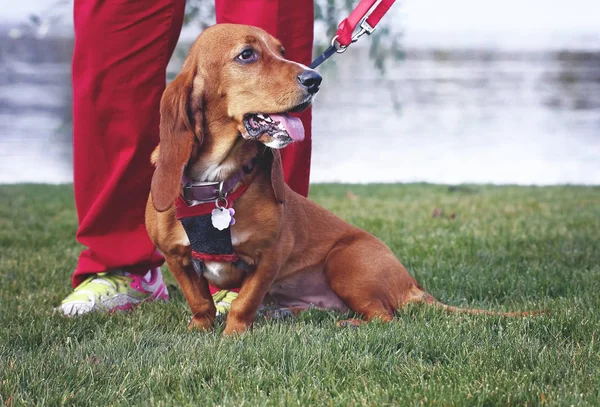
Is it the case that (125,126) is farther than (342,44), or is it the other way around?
(125,126)

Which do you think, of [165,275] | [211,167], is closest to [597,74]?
[165,275]

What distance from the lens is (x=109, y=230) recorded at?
3266 mm

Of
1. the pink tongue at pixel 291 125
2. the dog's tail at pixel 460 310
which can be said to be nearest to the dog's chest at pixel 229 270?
the pink tongue at pixel 291 125

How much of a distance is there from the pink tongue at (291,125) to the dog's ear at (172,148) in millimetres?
318

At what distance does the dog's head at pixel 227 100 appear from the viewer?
2.54 m

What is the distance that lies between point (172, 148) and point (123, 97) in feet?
2.46

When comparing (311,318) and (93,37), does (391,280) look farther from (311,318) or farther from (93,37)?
(93,37)

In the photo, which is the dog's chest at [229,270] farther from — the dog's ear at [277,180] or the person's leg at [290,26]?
the person's leg at [290,26]

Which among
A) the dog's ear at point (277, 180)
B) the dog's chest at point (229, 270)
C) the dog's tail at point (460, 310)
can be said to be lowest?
the dog's tail at point (460, 310)

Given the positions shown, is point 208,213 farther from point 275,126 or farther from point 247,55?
point 247,55

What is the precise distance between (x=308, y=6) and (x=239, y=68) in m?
0.77

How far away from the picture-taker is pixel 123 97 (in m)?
3.18

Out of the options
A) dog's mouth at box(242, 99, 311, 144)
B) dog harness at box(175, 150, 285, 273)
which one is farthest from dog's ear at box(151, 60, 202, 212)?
dog's mouth at box(242, 99, 311, 144)

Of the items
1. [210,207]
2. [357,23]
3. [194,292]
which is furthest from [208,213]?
[357,23]
